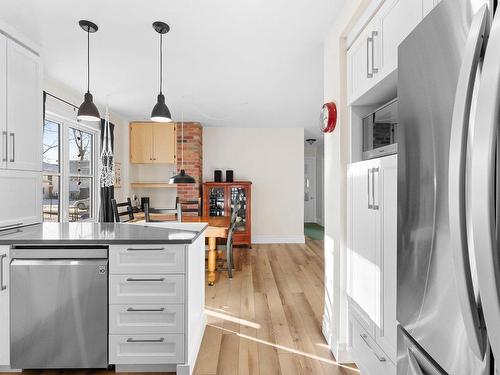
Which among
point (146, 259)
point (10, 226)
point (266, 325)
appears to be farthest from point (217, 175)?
point (146, 259)

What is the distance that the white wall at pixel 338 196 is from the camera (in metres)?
2.03

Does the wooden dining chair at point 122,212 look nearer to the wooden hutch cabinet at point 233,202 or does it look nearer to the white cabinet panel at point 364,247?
the wooden hutch cabinet at point 233,202

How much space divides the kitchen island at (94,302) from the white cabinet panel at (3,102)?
63 cm

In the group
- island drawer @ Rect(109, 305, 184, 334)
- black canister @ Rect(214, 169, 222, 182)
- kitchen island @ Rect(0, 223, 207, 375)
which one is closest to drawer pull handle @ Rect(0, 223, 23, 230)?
kitchen island @ Rect(0, 223, 207, 375)

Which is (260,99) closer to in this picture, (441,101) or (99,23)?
(99,23)

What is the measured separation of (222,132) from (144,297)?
4.56 meters

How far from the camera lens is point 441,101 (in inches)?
26.9

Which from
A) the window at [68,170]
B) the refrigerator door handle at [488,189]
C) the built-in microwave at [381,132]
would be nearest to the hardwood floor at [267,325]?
the built-in microwave at [381,132]

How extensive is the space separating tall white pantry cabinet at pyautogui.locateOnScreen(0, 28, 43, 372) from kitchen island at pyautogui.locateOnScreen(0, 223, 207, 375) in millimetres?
20

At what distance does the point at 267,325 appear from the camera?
8.38 feet

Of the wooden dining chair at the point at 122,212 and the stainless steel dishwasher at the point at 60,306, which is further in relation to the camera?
the wooden dining chair at the point at 122,212

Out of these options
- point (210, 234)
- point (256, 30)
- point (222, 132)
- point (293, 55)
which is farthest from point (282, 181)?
point (256, 30)

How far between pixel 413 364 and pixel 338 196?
1368 millimetres

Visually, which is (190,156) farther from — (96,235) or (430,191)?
(430,191)
